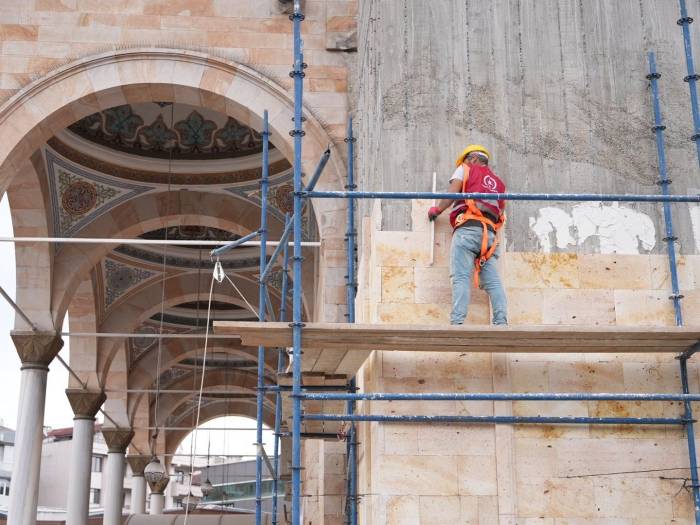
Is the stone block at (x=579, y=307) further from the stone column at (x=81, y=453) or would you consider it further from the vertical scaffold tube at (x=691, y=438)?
the stone column at (x=81, y=453)

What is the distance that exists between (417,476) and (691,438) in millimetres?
1436

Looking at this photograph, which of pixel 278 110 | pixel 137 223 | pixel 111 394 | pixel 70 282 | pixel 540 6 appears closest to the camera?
pixel 540 6

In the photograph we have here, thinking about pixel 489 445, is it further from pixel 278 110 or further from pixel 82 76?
pixel 82 76

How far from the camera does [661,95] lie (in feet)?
19.8

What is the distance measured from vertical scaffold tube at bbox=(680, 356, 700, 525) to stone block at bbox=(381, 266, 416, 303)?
4.84 feet

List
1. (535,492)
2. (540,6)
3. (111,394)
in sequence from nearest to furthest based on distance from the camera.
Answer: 1. (535,492)
2. (540,6)
3. (111,394)

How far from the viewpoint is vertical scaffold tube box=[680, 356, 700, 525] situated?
17.1 feet

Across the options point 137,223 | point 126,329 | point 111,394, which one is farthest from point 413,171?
point 111,394

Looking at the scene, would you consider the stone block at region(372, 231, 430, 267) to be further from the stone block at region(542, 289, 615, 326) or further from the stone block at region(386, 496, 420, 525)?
the stone block at region(386, 496, 420, 525)

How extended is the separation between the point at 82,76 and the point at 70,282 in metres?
4.08

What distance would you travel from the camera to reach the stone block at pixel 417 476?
517 centimetres

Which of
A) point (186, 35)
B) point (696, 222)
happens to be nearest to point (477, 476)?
point (696, 222)

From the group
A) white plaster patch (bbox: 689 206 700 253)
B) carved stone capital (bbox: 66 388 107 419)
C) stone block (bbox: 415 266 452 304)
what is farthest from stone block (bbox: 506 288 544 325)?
carved stone capital (bbox: 66 388 107 419)

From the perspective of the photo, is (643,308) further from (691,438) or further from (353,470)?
(353,470)
